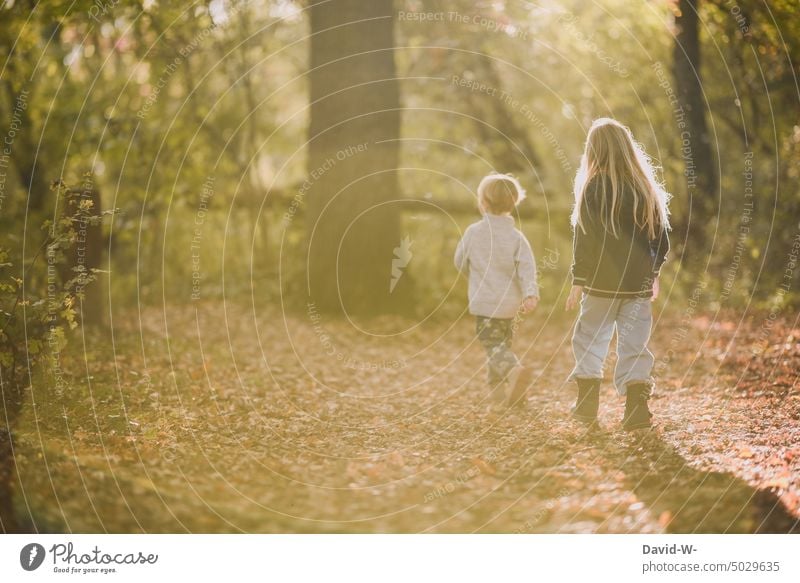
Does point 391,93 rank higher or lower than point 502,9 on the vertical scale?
lower

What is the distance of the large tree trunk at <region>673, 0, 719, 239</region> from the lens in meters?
9.67

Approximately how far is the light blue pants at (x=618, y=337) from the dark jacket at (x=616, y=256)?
0.09 metres

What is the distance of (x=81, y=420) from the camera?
5266 millimetres

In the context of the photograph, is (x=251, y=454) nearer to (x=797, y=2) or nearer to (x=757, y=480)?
(x=757, y=480)

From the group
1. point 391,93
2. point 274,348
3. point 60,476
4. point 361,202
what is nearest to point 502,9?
point 391,93

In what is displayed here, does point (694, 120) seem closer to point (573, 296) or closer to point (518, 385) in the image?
point (518, 385)

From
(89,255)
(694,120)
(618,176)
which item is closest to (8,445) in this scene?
(89,255)

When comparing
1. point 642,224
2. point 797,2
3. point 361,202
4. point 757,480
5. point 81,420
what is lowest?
point 757,480

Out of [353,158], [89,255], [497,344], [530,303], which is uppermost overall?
[353,158]

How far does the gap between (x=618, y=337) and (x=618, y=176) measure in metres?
1.10

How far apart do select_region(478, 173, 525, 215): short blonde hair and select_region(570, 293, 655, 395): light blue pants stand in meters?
1.27

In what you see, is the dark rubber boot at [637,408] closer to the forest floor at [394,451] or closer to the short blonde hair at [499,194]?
the forest floor at [394,451]

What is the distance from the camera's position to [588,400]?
5.21 metres
